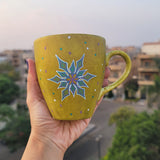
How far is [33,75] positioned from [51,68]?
10 centimetres

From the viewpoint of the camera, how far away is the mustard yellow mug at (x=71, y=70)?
367 mm

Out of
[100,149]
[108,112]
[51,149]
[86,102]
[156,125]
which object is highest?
[86,102]

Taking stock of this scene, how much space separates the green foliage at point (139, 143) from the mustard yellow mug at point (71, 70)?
4.80ft

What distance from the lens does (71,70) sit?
0.36 meters

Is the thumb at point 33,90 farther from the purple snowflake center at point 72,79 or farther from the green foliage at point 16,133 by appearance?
the green foliage at point 16,133

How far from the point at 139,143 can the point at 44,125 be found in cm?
172

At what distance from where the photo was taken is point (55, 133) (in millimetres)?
461

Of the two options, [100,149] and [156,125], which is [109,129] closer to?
[100,149]

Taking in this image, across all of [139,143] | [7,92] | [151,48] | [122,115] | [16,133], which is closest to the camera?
[151,48]

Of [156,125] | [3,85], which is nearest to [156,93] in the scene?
[156,125]

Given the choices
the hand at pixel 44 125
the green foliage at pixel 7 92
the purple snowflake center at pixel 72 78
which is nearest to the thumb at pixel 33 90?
the hand at pixel 44 125

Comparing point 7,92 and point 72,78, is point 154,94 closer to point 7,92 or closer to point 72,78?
point 72,78

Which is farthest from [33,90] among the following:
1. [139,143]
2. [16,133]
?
[16,133]

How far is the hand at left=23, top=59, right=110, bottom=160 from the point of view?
447 mm
